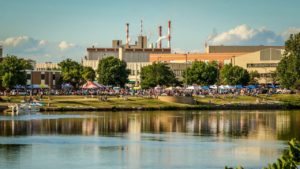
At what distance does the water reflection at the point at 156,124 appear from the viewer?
11119 cm

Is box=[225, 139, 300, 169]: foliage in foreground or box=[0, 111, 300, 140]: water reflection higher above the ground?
box=[225, 139, 300, 169]: foliage in foreground

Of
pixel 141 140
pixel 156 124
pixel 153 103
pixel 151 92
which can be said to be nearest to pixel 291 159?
pixel 141 140

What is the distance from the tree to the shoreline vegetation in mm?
22907

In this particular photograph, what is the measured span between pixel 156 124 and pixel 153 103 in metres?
43.2

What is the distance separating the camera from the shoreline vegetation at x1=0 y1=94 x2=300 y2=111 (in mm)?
157625

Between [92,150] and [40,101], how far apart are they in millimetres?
72172

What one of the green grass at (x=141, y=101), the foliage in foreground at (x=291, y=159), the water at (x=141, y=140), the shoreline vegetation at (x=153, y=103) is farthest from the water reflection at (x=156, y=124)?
the foliage in foreground at (x=291, y=159)

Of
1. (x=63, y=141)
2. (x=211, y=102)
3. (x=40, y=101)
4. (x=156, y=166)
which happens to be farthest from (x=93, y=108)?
(x=156, y=166)

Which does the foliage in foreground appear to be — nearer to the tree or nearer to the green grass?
the green grass

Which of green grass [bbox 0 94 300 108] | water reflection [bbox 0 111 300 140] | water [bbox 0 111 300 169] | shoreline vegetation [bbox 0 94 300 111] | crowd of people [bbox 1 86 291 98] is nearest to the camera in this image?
water [bbox 0 111 300 169]

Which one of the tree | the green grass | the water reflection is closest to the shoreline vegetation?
the green grass

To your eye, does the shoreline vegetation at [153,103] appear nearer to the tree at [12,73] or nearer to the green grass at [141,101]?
the green grass at [141,101]

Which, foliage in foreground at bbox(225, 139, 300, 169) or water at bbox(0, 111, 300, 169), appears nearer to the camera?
foliage in foreground at bbox(225, 139, 300, 169)

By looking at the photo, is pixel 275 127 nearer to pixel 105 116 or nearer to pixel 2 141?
pixel 105 116
